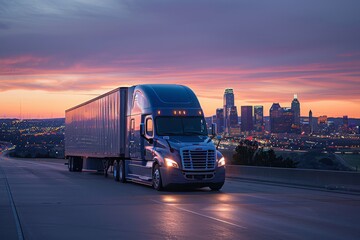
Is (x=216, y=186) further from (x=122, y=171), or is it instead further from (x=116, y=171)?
(x=116, y=171)

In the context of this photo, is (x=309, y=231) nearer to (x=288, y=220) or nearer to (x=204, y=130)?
(x=288, y=220)

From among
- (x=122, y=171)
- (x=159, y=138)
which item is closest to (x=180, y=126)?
(x=159, y=138)

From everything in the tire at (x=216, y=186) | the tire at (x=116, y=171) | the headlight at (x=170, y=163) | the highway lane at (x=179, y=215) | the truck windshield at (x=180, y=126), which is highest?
the truck windshield at (x=180, y=126)

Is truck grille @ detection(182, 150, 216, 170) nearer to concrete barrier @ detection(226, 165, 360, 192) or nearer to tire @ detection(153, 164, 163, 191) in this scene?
tire @ detection(153, 164, 163, 191)

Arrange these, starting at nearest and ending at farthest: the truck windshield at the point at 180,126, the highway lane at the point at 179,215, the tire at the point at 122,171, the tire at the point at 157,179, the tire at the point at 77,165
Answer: the highway lane at the point at 179,215, the tire at the point at 157,179, the truck windshield at the point at 180,126, the tire at the point at 122,171, the tire at the point at 77,165

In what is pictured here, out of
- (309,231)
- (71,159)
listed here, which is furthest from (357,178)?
(71,159)

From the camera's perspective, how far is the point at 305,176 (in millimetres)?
27188

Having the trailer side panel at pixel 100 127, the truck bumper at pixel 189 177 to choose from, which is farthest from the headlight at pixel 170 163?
the trailer side panel at pixel 100 127

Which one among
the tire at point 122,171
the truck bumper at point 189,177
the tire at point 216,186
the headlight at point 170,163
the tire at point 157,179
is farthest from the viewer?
the tire at point 122,171

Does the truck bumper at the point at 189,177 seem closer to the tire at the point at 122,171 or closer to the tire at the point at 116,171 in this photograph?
the tire at the point at 122,171

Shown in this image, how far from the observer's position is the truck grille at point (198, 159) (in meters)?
23.3

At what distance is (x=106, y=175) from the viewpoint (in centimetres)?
3553

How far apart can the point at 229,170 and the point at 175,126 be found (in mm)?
11119

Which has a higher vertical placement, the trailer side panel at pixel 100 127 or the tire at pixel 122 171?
the trailer side panel at pixel 100 127
